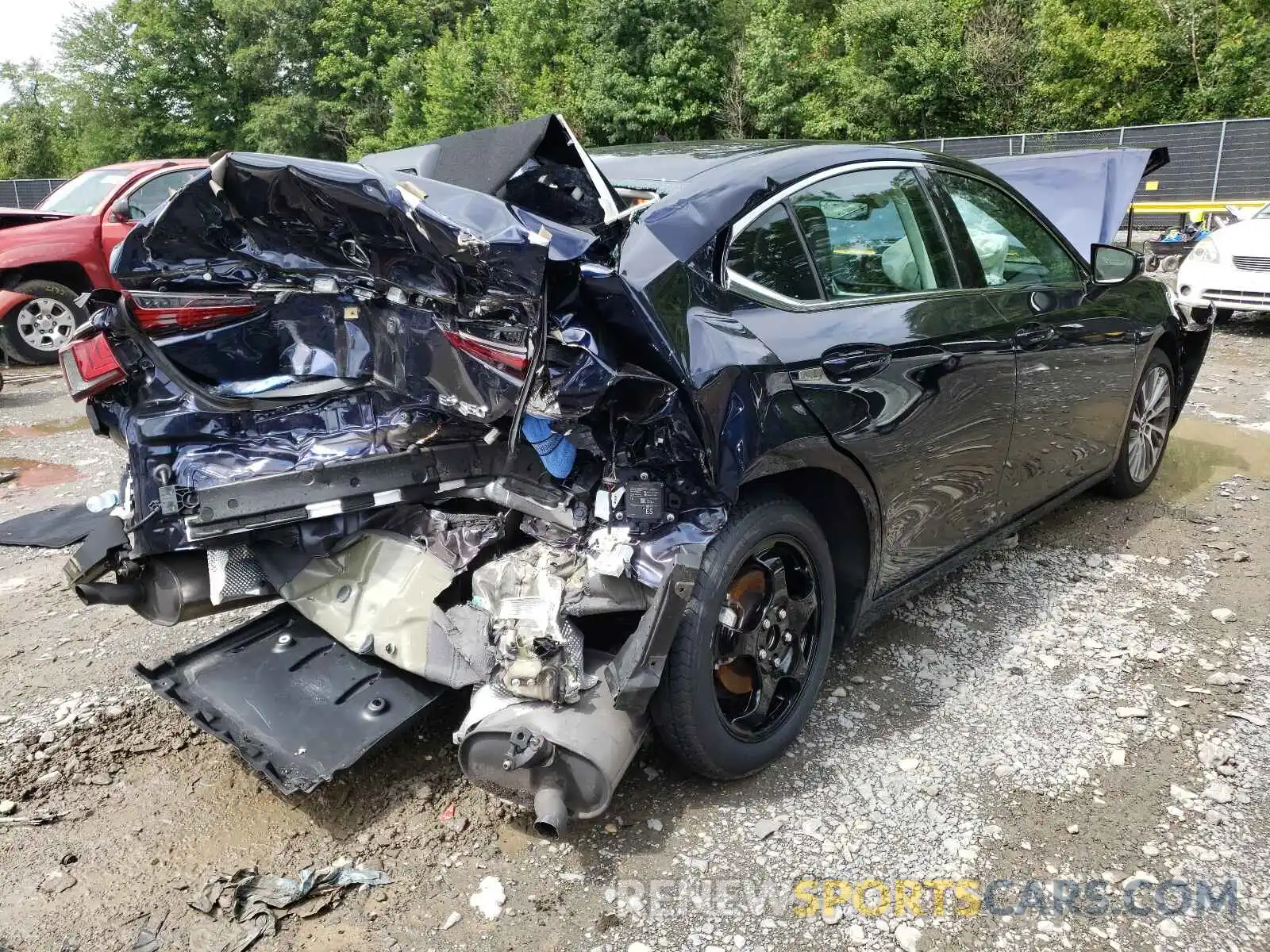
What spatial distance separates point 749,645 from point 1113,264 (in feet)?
9.25

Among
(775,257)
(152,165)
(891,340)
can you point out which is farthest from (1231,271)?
(152,165)

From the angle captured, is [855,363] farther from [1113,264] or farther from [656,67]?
[656,67]

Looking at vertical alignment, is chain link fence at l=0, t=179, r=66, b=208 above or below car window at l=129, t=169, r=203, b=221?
below

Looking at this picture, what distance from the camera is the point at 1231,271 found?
9.43 metres

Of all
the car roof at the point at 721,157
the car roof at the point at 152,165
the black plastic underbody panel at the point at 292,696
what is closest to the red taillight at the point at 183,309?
the black plastic underbody panel at the point at 292,696

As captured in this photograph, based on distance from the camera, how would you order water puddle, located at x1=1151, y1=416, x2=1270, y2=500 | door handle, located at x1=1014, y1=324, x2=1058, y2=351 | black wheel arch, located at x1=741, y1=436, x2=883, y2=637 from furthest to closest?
1. water puddle, located at x1=1151, y1=416, x2=1270, y2=500
2. door handle, located at x1=1014, y1=324, x2=1058, y2=351
3. black wheel arch, located at x1=741, y1=436, x2=883, y2=637

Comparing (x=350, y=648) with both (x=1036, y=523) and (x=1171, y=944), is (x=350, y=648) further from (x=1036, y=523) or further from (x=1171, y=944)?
(x=1036, y=523)

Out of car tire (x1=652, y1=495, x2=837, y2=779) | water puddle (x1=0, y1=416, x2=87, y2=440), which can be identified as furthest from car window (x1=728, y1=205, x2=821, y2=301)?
water puddle (x1=0, y1=416, x2=87, y2=440)

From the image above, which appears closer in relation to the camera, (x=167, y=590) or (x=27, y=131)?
(x=167, y=590)

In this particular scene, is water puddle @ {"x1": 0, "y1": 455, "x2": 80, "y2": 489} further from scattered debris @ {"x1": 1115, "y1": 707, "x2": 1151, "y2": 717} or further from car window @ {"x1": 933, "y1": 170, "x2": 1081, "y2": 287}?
scattered debris @ {"x1": 1115, "y1": 707, "x2": 1151, "y2": 717}

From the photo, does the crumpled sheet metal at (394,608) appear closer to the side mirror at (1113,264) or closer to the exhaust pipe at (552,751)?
the exhaust pipe at (552,751)

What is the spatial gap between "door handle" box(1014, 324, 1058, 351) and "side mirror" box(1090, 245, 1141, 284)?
2.37 feet

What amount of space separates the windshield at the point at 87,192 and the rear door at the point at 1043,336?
10.0 m

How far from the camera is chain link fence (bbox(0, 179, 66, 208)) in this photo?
108 feet
